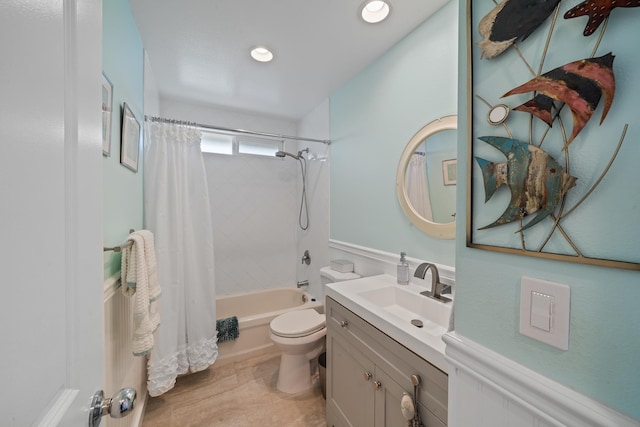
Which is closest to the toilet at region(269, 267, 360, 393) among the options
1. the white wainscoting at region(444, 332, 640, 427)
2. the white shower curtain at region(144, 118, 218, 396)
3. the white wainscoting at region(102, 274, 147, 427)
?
the white shower curtain at region(144, 118, 218, 396)

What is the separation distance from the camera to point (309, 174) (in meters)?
2.78

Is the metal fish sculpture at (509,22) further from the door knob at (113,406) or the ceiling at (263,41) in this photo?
the door knob at (113,406)

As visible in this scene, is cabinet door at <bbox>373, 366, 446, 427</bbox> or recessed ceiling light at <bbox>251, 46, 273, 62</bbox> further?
recessed ceiling light at <bbox>251, 46, 273, 62</bbox>

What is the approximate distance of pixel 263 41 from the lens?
1.59m

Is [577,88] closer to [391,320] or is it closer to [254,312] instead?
[391,320]

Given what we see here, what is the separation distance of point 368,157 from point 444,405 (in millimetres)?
1492

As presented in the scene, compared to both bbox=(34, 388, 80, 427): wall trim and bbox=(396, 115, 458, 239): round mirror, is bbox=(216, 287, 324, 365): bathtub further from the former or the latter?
bbox=(34, 388, 80, 427): wall trim

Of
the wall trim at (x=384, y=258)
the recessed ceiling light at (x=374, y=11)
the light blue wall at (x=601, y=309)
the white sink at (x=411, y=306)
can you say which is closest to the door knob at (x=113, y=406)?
the light blue wall at (x=601, y=309)

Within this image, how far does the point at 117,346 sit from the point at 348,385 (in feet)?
3.75

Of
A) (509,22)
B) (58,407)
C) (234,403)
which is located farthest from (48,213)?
(234,403)

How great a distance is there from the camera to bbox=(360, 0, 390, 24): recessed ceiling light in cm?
130

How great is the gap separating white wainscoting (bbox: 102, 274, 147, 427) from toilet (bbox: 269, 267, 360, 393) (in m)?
0.88

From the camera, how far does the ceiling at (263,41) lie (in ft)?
4.37

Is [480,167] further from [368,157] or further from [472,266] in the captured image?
[368,157]
